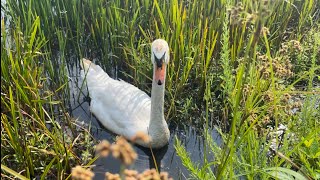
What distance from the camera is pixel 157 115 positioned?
2861 millimetres

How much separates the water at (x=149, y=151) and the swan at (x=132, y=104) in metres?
0.07

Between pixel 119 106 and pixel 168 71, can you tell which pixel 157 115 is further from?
pixel 168 71

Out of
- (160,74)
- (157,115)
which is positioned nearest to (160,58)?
(160,74)

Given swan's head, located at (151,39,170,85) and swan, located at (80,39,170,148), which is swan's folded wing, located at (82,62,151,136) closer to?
swan, located at (80,39,170,148)

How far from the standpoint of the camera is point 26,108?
108 inches

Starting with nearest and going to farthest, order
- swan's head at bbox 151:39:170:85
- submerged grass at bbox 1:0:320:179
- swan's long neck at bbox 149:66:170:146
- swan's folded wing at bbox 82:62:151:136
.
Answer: submerged grass at bbox 1:0:320:179, swan's head at bbox 151:39:170:85, swan's long neck at bbox 149:66:170:146, swan's folded wing at bbox 82:62:151:136

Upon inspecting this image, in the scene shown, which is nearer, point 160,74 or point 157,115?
point 160,74

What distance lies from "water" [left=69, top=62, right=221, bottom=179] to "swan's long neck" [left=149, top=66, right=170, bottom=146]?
16 centimetres

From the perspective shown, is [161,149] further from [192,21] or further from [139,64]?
[192,21]

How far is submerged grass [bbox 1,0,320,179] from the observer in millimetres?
2434

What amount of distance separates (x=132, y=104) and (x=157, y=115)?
0.35 metres

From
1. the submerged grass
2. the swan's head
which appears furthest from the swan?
the submerged grass

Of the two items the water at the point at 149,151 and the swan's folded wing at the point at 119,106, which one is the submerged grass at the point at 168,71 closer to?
the water at the point at 149,151

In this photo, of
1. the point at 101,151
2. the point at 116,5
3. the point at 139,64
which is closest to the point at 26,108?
Result: the point at 139,64
